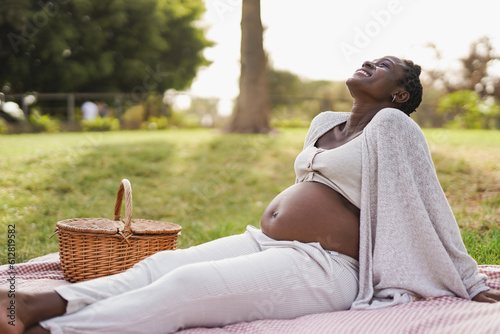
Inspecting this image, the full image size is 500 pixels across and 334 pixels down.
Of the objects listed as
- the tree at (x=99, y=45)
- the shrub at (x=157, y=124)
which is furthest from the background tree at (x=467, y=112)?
the tree at (x=99, y=45)

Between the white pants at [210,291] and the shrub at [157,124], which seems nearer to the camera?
the white pants at [210,291]

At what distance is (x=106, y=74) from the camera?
2064 centimetres

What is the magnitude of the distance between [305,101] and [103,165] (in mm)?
13321

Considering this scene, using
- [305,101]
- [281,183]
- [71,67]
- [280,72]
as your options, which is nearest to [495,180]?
[281,183]

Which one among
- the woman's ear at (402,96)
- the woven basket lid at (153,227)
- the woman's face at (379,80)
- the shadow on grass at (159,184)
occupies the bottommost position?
the shadow on grass at (159,184)

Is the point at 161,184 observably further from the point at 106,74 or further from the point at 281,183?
the point at 106,74

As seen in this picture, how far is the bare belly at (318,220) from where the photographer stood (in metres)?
2.52

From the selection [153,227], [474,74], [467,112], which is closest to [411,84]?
[153,227]

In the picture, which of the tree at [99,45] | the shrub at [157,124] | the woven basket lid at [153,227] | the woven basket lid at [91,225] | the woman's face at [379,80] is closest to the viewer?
the woman's face at [379,80]

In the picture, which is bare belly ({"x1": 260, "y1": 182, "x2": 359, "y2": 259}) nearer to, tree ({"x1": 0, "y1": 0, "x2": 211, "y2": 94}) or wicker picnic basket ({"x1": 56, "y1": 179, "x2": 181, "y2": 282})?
wicker picnic basket ({"x1": 56, "y1": 179, "x2": 181, "y2": 282})

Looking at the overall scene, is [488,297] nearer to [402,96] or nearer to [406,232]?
[406,232]

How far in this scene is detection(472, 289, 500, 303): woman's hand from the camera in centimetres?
243

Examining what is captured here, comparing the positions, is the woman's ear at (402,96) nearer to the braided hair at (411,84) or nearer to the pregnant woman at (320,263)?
the braided hair at (411,84)

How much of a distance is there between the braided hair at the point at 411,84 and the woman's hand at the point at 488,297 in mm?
1119
